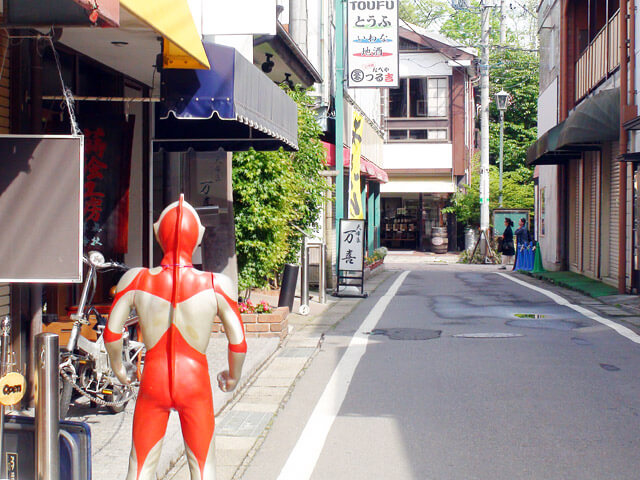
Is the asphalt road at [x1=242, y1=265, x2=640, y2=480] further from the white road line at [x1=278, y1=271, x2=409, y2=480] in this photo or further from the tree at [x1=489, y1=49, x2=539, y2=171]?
the tree at [x1=489, y1=49, x2=539, y2=171]

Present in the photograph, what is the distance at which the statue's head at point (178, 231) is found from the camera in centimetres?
421

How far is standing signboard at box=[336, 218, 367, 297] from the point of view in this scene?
17422mm

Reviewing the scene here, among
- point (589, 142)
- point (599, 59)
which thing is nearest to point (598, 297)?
point (589, 142)

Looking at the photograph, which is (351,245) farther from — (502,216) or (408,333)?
(502,216)

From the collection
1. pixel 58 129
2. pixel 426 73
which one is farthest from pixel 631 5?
pixel 426 73

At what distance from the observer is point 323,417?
7.02 m

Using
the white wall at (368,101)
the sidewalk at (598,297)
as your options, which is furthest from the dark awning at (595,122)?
the white wall at (368,101)

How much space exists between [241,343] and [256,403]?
3.42 m

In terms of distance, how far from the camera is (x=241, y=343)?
429 centimetres

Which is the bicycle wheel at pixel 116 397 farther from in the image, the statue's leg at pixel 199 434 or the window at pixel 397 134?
the window at pixel 397 134

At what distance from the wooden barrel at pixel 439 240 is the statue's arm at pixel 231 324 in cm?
3809

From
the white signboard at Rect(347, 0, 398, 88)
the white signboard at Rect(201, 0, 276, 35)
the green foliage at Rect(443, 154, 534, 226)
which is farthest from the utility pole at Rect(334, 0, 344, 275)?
the green foliage at Rect(443, 154, 534, 226)

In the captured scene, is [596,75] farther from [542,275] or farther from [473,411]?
[473,411]

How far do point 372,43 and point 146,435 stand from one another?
16421 millimetres
